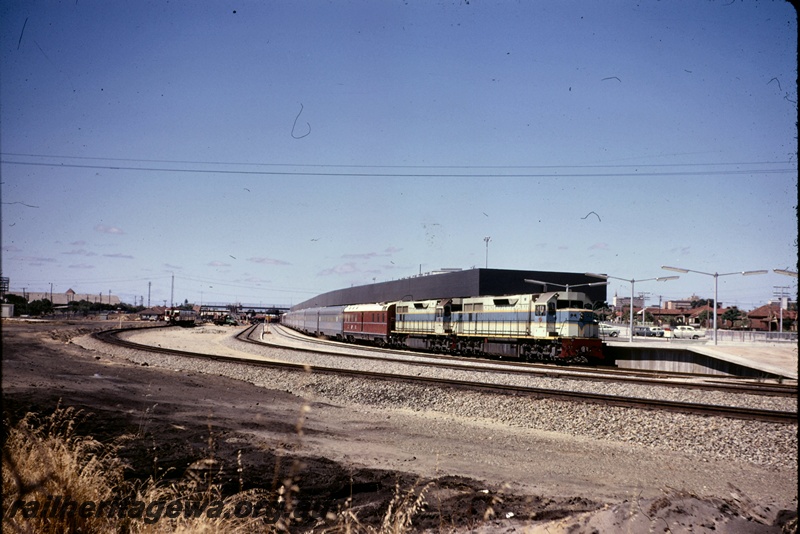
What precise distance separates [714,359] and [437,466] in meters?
31.2

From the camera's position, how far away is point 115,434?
12.3 meters

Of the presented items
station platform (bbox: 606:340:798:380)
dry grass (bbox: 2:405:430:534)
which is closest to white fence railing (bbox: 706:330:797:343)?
station platform (bbox: 606:340:798:380)

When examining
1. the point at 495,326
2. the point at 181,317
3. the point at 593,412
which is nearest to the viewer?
the point at 593,412

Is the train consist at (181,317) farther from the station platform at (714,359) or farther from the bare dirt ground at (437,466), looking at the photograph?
the bare dirt ground at (437,466)

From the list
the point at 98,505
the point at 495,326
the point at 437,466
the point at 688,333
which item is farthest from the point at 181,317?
the point at 98,505

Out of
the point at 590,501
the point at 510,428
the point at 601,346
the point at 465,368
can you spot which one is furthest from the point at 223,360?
the point at 590,501

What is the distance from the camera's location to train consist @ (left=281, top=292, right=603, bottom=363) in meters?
28.6

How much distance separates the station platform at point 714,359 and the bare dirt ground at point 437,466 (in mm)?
16843

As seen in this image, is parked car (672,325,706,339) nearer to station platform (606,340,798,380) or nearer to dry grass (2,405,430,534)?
station platform (606,340,798,380)

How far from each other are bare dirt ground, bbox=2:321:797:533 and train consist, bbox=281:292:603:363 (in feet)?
48.4

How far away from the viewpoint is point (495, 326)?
1273 inches

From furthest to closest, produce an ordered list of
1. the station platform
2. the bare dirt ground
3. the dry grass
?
the station platform, the bare dirt ground, the dry grass

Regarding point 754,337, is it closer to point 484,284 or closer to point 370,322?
point 484,284

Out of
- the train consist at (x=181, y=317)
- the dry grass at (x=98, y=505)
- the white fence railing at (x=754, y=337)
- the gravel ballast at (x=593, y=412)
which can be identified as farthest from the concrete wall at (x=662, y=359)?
the train consist at (x=181, y=317)
